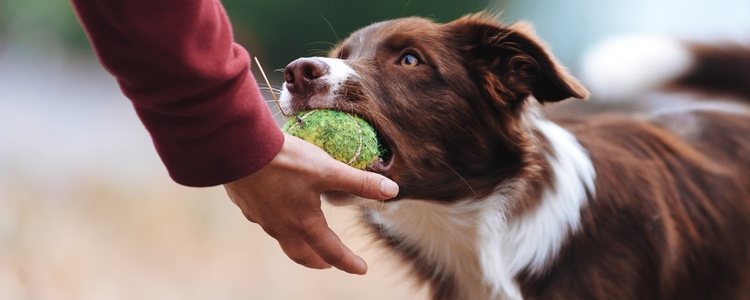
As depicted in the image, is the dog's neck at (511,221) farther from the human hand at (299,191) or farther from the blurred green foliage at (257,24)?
the blurred green foliage at (257,24)

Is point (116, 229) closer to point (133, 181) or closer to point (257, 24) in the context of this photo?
point (133, 181)

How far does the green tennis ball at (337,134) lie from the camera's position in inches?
78.1

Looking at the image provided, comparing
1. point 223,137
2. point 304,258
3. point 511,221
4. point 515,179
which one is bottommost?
point 511,221

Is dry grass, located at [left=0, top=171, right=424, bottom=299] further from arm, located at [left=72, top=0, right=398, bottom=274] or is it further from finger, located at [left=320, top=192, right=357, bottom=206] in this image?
arm, located at [left=72, top=0, right=398, bottom=274]

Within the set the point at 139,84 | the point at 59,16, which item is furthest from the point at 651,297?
the point at 59,16

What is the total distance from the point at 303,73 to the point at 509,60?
0.57 metres

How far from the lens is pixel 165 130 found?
63.6 inches

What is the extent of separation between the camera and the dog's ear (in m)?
2.35

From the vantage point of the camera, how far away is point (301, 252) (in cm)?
189

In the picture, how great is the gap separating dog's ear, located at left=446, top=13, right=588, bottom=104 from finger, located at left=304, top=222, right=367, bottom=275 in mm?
666

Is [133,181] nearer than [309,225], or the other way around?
[309,225]

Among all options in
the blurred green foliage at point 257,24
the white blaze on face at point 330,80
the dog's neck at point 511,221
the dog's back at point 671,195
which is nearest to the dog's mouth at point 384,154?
the white blaze on face at point 330,80

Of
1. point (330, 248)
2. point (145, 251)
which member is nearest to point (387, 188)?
point (330, 248)

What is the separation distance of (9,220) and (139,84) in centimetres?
256
